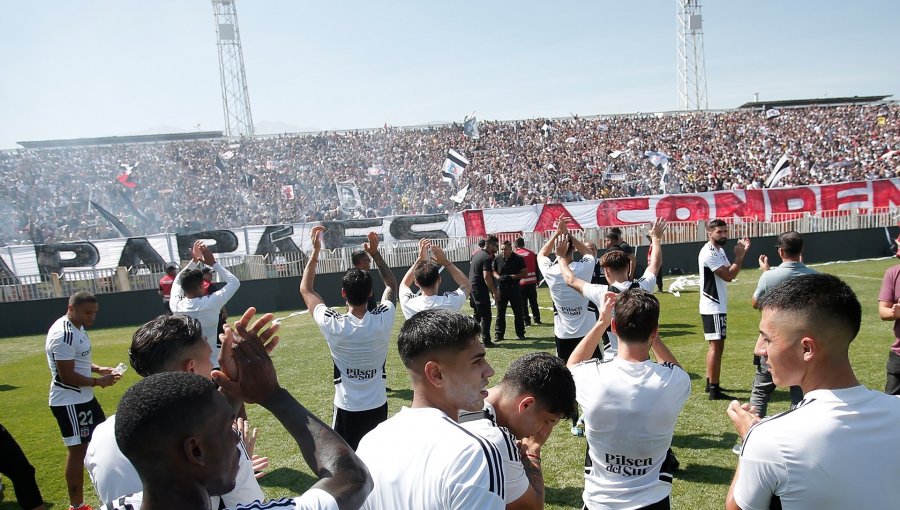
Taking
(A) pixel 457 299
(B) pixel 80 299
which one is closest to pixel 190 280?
(B) pixel 80 299

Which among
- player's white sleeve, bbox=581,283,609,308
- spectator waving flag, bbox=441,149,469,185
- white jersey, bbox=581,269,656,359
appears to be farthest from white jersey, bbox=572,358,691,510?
spectator waving flag, bbox=441,149,469,185

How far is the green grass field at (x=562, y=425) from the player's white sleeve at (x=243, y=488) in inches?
138

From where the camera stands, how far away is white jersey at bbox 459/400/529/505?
8.15ft

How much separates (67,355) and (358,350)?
2809 millimetres

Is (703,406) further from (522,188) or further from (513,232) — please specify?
(522,188)

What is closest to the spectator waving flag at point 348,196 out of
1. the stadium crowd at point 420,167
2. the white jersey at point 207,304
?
the stadium crowd at point 420,167

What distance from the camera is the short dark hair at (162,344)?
2.84 metres

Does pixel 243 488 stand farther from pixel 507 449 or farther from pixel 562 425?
pixel 562 425

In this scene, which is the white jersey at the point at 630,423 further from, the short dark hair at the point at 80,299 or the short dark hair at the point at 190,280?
the short dark hair at the point at 190,280

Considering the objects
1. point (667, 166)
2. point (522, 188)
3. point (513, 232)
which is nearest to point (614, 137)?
point (667, 166)

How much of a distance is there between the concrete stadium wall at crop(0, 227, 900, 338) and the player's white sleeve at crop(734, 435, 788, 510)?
1761 centimetres

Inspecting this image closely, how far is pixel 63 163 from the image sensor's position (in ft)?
124

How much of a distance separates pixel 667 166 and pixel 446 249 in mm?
18515

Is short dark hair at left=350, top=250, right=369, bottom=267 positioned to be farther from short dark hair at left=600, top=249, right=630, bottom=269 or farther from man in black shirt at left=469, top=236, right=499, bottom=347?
man in black shirt at left=469, top=236, right=499, bottom=347
